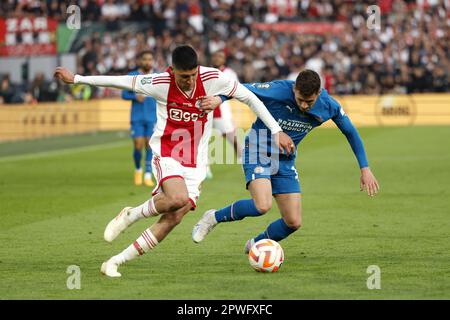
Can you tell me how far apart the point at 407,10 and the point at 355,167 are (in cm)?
1975

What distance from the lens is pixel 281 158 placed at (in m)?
9.00

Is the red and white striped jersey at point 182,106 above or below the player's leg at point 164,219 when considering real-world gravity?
above

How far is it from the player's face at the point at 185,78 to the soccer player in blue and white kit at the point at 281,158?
86 centimetres

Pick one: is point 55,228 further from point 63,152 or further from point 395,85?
point 395,85

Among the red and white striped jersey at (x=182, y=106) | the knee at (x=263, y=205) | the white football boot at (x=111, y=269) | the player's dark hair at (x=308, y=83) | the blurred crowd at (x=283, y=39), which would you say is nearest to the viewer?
the white football boot at (x=111, y=269)

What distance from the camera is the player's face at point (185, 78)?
7855mm

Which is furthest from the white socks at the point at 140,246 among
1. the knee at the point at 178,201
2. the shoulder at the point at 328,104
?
the shoulder at the point at 328,104

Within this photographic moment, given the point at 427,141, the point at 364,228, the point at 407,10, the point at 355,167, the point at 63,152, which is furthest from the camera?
the point at 407,10

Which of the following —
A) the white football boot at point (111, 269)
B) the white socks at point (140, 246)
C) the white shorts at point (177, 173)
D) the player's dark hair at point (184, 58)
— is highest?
the player's dark hair at point (184, 58)

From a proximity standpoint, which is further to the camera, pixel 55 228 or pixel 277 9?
pixel 277 9

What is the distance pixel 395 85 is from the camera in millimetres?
34875

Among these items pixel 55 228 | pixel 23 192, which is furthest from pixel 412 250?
pixel 23 192

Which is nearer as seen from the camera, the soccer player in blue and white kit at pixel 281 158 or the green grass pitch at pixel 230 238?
the green grass pitch at pixel 230 238

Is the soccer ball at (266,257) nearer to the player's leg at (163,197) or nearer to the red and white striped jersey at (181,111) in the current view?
the player's leg at (163,197)
